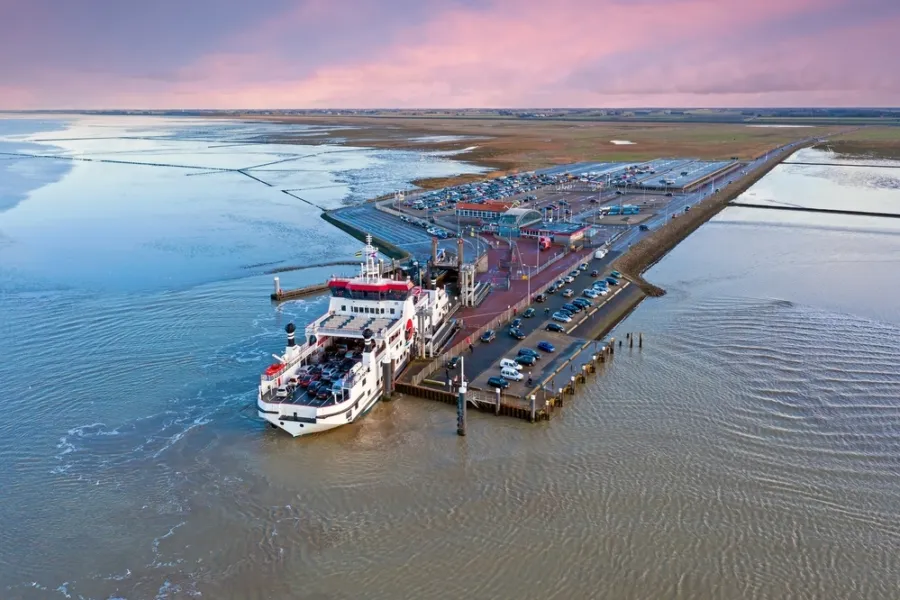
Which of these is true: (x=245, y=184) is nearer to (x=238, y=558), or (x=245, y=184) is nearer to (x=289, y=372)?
(x=289, y=372)

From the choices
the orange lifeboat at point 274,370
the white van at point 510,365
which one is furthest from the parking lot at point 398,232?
the orange lifeboat at point 274,370

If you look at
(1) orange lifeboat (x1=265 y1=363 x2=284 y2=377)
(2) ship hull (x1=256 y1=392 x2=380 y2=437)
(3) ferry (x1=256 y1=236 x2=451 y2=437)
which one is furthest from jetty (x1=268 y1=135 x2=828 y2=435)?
(1) orange lifeboat (x1=265 y1=363 x2=284 y2=377)

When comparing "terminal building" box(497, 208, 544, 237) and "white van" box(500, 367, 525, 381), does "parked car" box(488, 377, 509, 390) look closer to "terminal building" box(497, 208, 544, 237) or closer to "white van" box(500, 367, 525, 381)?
"white van" box(500, 367, 525, 381)

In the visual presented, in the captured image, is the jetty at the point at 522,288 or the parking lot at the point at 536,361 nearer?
the parking lot at the point at 536,361

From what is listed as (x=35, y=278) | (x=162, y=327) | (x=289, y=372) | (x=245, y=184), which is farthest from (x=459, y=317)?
(x=245, y=184)

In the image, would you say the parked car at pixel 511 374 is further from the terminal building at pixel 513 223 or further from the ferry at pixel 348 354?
the terminal building at pixel 513 223

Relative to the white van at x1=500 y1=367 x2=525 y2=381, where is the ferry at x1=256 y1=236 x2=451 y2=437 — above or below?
above
